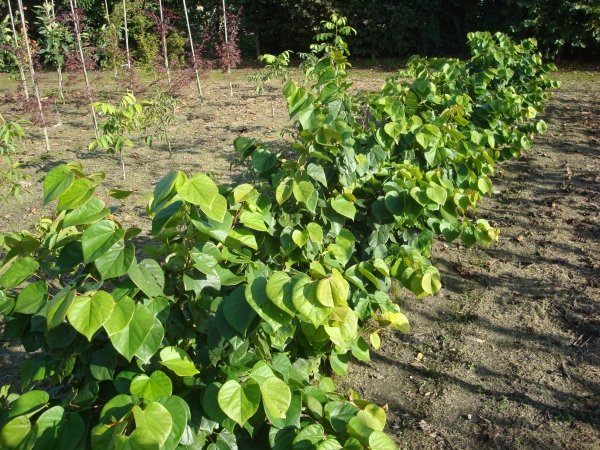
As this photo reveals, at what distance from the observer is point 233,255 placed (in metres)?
1.78

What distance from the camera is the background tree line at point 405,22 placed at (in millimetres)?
13094

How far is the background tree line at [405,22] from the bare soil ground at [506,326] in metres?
8.12

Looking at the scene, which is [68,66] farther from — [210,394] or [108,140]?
[210,394]

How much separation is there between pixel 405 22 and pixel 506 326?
46.4ft

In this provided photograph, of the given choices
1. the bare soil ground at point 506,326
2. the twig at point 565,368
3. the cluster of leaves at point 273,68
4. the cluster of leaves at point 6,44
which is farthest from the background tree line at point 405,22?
the twig at point 565,368

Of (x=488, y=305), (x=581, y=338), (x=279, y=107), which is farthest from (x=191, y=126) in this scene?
(x=581, y=338)

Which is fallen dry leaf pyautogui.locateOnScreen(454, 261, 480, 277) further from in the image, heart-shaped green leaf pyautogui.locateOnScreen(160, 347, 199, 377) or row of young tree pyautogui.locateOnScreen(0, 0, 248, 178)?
row of young tree pyautogui.locateOnScreen(0, 0, 248, 178)

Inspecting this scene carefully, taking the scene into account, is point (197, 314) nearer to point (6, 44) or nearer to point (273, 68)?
point (273, 68)

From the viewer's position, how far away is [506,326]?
3295mm

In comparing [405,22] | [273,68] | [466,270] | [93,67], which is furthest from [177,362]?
[405,22]

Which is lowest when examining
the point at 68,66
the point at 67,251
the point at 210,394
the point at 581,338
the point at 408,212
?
the point at 581,338

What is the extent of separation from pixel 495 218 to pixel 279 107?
541cm

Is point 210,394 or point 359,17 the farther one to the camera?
point 359,17

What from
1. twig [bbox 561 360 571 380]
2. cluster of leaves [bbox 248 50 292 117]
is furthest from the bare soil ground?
cluster of leaves [bbox 248 50 292 117]
